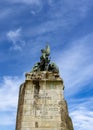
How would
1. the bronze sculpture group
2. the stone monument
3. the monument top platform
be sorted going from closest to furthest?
the stone monument → the monument top platform → the bronze sculpture group

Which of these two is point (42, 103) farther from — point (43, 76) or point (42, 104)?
point (43, 76)

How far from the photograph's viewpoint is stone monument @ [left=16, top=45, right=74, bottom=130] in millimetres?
12359

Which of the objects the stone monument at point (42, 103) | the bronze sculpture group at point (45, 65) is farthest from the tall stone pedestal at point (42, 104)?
the bronze sculpture group at point (45, 65)

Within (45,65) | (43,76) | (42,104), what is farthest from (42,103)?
(45,65)

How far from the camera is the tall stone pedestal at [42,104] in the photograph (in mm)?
12359

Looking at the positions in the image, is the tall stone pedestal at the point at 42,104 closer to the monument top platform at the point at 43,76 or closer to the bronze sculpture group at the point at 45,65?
the monument top platform at the point at 43,76

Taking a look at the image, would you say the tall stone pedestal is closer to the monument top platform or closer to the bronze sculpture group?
the monument top platform

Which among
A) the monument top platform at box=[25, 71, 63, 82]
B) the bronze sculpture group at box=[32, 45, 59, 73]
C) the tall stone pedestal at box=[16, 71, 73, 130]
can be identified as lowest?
the tall stone pedestal at box=[16, 71, 73, 130]

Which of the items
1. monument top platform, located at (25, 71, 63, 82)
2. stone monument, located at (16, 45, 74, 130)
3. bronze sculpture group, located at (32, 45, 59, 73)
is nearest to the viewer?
stone monument, located at (16, 45, 74, 130)

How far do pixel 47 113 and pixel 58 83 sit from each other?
1909 millimetres

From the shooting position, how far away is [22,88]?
1380 cm

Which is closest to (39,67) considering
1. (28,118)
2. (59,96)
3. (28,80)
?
(28,80)

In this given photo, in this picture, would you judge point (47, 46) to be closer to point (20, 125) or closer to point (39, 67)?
point (39, 67)

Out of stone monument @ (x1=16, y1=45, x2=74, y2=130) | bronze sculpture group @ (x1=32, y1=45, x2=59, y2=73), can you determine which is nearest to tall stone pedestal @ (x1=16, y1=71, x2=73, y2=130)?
stone monument @ (x1=16, y1=45, x2=74, y2=130)
